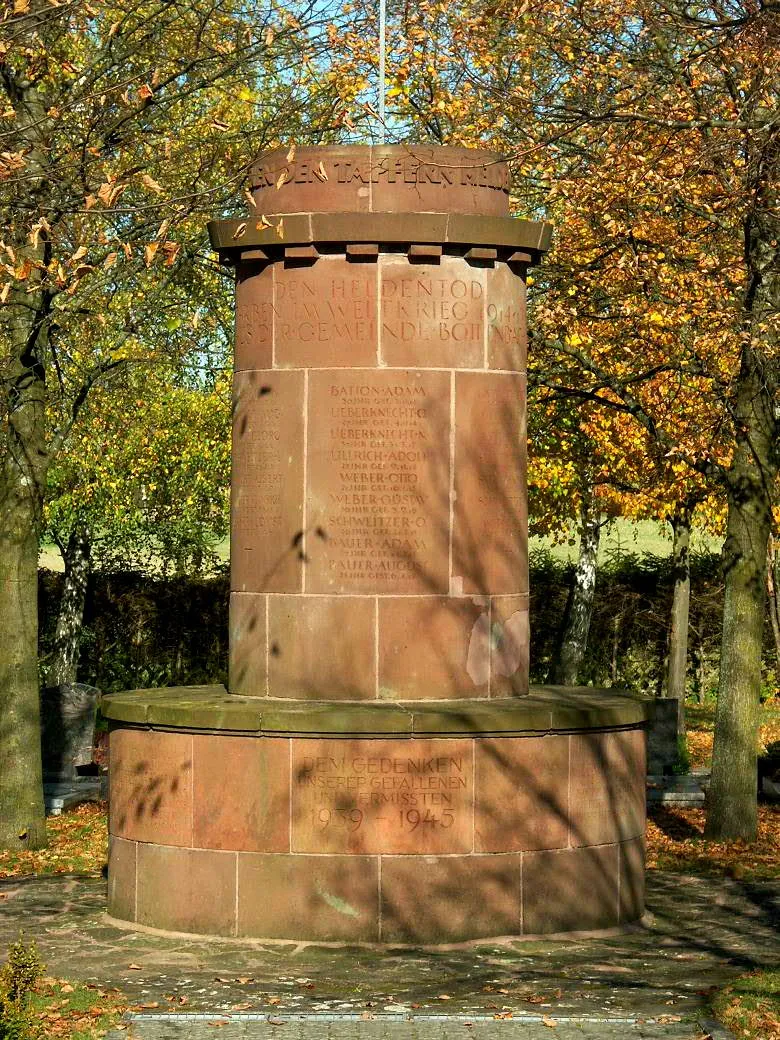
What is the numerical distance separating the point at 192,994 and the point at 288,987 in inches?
20.2

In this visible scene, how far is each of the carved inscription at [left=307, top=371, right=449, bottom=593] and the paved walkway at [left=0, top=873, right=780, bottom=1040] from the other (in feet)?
7.66

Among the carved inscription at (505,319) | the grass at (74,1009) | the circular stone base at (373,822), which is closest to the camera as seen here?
the grass at (74,1009)

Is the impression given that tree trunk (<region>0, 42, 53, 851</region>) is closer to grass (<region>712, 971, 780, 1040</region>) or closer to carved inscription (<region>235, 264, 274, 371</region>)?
carved inscription (<region>235, 264, 274, 371</region>)

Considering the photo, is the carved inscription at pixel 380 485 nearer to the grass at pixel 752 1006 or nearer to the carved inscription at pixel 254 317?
the carved inscription at pixel 254 317

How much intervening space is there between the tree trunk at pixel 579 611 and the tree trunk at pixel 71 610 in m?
6.79

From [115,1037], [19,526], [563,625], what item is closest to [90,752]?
[19,526]

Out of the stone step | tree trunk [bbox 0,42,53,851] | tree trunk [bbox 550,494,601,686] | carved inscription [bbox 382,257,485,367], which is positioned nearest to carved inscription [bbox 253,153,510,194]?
carved inscription [bbox 382,257,485,367]

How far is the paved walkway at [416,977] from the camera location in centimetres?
809

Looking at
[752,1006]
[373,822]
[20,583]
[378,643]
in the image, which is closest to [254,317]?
[378,643]

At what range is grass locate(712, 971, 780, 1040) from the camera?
7.84m

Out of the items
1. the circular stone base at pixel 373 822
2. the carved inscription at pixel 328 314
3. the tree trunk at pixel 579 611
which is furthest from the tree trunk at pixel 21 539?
the tree trunk at pixel 579 611

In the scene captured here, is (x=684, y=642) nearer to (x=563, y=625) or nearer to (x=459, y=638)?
(x=563, y=625)

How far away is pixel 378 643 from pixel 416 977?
7.65 feet

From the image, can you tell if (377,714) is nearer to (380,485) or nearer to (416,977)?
(380,485)
